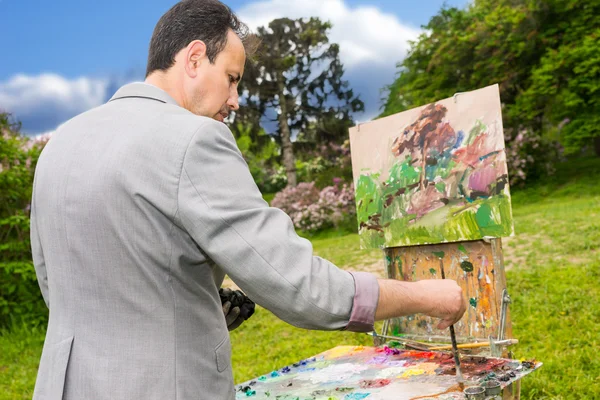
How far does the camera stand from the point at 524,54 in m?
16.8

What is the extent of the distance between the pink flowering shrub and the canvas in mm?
13122

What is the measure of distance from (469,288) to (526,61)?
16.0 meters

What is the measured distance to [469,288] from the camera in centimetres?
272

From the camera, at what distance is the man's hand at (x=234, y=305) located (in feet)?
6.24

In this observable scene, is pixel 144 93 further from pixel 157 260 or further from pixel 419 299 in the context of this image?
pixel 419 299

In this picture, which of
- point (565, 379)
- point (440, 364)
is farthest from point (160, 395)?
point (565, 379)

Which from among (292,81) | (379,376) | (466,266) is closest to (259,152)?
(292,81)

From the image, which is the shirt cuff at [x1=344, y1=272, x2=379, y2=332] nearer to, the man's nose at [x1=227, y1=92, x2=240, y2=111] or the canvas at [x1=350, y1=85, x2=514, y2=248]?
the man's nose at [x1=227, y1=92, x2=240, y2=111]

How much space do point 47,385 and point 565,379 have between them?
10.6ft

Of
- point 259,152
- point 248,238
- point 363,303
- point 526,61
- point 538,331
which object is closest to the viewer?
point 248,238

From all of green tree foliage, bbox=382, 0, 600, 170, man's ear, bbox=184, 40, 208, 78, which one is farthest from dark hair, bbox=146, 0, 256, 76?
green tree foliage, bbox=382, 0, 600, 170

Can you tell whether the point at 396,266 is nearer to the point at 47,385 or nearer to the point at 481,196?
the point at 481,196

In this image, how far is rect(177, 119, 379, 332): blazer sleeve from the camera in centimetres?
127

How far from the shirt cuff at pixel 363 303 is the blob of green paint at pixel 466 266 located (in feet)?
4.69
